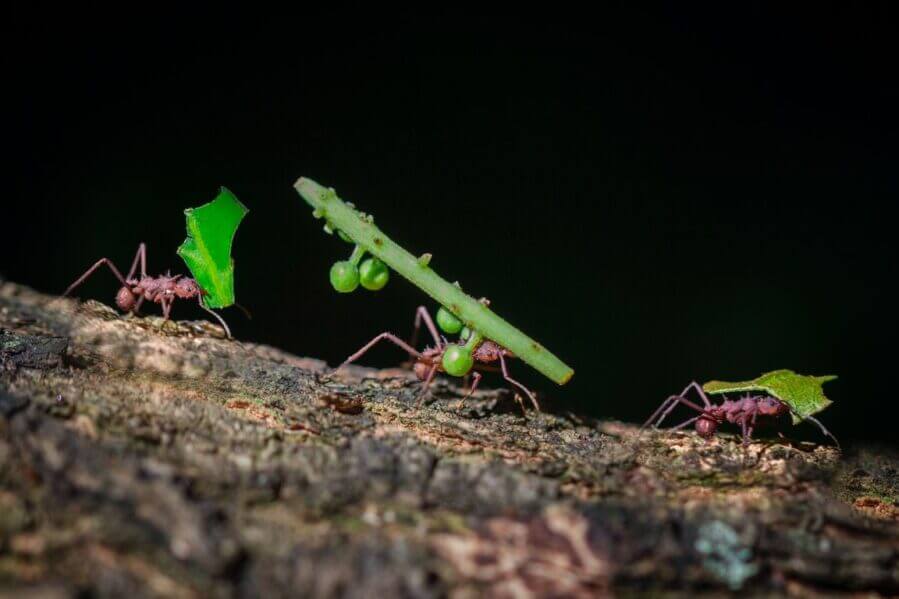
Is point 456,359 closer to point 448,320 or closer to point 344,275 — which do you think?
point 448,320

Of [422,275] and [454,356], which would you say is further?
[454,356]

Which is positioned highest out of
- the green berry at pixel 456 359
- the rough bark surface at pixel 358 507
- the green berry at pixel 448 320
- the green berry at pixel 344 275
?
the green berry at pixel 344 275

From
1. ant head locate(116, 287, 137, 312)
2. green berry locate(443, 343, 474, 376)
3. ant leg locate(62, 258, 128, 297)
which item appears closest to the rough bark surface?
green berry locate(443, 343, 474, 376)

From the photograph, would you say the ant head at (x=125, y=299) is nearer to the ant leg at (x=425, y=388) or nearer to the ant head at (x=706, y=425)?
the ant leg at (x=425, y=388)

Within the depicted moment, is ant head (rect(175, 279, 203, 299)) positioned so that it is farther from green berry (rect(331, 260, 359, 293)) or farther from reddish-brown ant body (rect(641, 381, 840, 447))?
reddish-brown ant body (rect(641, 381, 840, 447))

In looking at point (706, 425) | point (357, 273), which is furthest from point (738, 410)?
point (357, 273)

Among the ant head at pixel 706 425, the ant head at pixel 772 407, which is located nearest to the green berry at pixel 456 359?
the ant head at pixel 706 425
